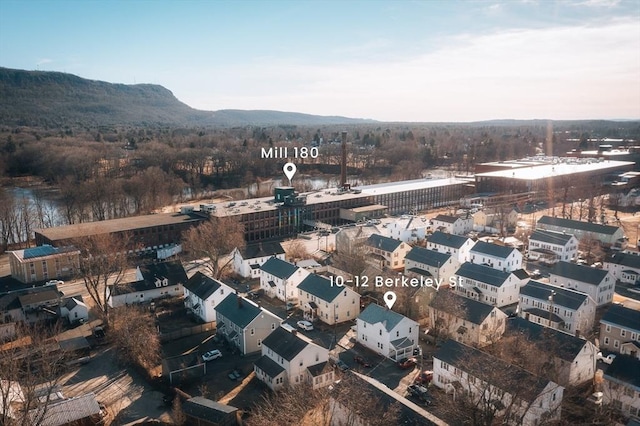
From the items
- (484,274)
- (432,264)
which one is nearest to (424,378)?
(484,274)

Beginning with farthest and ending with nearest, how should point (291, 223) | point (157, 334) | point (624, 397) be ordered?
point (291, 223) → point (157, 334) → point (624, 397)

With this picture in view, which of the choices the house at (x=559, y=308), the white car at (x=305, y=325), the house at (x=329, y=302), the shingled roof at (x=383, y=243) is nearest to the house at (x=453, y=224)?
the shingled roof at (x=383, y=243)

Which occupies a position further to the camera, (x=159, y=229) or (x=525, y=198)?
(x=525, y=198)

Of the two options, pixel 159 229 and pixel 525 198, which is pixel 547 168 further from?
pixel 159 229

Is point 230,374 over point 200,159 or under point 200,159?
under

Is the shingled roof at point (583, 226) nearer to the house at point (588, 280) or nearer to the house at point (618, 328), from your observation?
the house at point (588, 280)

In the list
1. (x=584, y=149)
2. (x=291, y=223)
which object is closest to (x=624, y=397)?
(x=291, y=223)

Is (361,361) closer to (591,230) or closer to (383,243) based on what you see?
(383,243)
